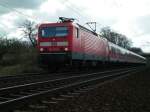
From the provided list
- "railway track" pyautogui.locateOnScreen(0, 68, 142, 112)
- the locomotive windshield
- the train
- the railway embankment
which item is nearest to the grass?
the train

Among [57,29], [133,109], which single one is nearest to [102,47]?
[57,29]

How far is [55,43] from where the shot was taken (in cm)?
2253

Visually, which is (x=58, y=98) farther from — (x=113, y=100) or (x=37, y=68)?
(x=37, y=68)

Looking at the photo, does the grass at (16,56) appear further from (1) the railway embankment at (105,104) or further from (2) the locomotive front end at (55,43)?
(1) the railway embankment at (105,104)

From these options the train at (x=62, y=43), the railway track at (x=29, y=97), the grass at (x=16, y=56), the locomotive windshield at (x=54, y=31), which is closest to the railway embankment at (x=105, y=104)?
the railway track at (x=29, y=97)

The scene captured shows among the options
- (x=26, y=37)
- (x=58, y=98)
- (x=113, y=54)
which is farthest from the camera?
(x=26, y=37)

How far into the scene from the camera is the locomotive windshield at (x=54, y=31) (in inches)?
889

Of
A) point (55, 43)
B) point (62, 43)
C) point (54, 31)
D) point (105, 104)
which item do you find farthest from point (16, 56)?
point (105, 104)

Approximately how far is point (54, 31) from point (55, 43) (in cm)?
85

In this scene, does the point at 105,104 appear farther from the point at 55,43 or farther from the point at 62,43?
the point at 55,43

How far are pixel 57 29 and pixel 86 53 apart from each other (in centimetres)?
344

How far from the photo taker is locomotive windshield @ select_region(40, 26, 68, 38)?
22578mm

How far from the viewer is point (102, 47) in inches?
1275

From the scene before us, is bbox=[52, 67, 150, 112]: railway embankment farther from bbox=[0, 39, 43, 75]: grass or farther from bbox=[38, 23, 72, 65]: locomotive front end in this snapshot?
bbox=[0, 39, 43, 75]: grass
